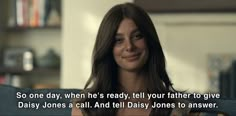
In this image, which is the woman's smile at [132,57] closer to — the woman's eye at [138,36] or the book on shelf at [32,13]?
the woman's eye at [138,36]

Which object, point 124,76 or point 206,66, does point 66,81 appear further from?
point 124,76

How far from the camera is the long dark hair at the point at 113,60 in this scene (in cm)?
98

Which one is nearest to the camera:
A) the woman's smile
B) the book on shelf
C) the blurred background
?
the woman's smile

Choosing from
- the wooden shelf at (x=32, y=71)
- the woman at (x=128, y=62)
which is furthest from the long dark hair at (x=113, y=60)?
the wooden shelf at (x=32, y=71)

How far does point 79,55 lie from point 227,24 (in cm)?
79

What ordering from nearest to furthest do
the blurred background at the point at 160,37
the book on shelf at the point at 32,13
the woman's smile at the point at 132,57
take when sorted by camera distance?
the woman's smile at the point at 132,57, the blurred background at the point at 160,37, the book on shelf at the point at 32,13

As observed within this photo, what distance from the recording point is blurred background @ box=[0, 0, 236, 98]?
243 centimetres

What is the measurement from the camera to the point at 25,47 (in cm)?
277

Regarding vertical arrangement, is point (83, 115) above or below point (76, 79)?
above

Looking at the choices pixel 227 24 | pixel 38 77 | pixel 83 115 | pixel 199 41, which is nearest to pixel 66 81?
pixel 38 77

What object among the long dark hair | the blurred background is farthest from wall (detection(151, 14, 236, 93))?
the long dark hair

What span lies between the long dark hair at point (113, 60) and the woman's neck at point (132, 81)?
0.04 feet

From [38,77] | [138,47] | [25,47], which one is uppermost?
[138,47]

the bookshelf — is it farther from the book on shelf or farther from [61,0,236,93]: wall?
[61,0,236,93]: wall
